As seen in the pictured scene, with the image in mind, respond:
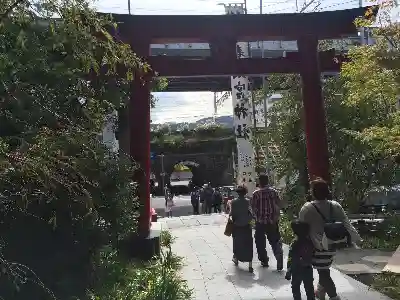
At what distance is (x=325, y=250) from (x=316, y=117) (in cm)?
564

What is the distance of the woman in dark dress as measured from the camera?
7.84 m

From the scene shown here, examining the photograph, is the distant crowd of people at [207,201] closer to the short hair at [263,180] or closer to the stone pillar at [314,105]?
the stone pillar at [314,105]

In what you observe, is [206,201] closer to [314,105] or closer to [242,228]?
[314,105]

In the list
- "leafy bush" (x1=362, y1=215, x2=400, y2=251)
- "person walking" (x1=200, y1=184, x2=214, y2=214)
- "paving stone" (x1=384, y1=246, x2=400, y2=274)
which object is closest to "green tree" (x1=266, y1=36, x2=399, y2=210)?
"leafy bush" (x1=362, y1=215, x2=400, y2=251)

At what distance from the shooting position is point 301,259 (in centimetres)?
540

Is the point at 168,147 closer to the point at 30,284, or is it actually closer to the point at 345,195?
the point at 345,195

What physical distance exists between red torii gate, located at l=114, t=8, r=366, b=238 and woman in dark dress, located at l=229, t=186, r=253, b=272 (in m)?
2.21

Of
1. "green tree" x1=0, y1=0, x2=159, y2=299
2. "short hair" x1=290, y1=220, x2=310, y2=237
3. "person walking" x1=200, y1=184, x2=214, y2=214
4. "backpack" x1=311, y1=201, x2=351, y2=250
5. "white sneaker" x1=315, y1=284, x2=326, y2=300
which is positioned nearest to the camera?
"green tree" x1=0, y1=0, x2=159, y2=299

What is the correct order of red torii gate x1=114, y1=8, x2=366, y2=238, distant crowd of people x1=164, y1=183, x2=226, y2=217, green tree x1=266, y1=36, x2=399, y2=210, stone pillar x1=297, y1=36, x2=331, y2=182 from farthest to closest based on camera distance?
distant crowd of people x1=164, y1=183, x2=226, y2=217
green tree x1=266, y1=36, x2=399, y2=210
stone pillar x1=297, y1=36, x2=331, y2=182
red torii gate x1=114, y1=8, x2=366, y2=238

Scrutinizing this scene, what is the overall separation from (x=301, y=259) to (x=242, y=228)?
2522 mm

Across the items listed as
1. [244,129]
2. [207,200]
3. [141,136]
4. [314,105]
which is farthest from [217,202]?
[141,136]

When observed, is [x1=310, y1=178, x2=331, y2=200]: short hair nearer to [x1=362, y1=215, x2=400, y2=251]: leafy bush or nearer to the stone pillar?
the stone pillar

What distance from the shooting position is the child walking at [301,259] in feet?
17.5

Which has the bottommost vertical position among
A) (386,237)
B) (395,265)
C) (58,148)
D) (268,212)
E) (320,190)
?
(386,237)
